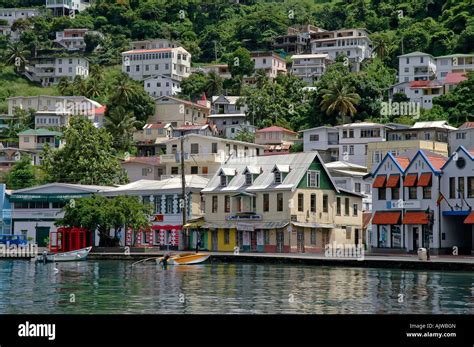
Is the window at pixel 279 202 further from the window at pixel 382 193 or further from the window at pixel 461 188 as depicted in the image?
the window at pixel 461 188

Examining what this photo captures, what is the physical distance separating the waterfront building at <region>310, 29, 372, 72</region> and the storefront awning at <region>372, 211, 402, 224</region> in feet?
370

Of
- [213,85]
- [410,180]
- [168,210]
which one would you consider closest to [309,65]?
[213,85]

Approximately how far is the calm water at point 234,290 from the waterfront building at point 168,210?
23629mm

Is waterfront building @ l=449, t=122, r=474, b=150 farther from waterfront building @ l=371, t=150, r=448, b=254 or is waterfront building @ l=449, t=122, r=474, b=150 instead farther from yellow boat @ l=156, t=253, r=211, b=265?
yellow boat @ l=156, t=253, r=211, b=265

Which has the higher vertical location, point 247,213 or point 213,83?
point 213,83

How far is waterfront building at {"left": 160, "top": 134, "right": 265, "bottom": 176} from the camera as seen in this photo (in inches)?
3807

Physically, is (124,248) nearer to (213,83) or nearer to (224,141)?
(224,141)

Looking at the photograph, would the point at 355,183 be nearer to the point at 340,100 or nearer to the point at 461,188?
the point at 461,188

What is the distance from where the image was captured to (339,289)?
40.7m

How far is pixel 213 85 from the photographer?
175375mm

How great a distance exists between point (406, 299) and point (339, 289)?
550 centimetres

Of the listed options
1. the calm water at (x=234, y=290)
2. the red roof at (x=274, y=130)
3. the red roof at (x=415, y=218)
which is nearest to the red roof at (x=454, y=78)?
the red roof at (x=274, y=130)

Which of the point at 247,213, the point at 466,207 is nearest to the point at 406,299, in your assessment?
the point at 466,207

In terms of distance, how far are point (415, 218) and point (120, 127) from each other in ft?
272
